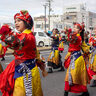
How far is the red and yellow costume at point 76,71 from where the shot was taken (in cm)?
477

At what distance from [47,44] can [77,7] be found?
366 feet

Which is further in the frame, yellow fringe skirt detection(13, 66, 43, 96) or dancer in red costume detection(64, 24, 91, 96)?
dancer in red costume detection(64, 24, 91, 96)

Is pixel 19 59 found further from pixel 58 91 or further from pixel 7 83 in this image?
pixel 58 91

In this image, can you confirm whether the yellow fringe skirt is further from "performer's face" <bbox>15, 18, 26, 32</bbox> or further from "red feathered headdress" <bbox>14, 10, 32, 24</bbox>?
"red feathered headdress" <bbox>14, 10, 32, 24</bbox>

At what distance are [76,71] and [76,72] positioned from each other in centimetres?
2

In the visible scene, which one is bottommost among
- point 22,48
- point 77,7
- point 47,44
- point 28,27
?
point 47,44

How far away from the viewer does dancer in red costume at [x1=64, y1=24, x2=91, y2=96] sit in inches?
188

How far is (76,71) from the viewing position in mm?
4812

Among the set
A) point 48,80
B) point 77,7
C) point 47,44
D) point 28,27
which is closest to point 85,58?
point 48,80

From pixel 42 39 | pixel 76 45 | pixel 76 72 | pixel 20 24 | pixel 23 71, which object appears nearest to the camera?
pixel 23 71

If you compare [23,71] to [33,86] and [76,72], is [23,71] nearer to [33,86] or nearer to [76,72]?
[33,86]

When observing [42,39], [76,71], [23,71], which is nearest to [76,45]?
[76,71]

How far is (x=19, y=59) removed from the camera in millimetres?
3229

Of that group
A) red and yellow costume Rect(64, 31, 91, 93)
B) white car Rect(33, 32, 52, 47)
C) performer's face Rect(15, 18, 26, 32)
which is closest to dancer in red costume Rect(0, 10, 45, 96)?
performer's face Rect(15, 18, 26, 32)
